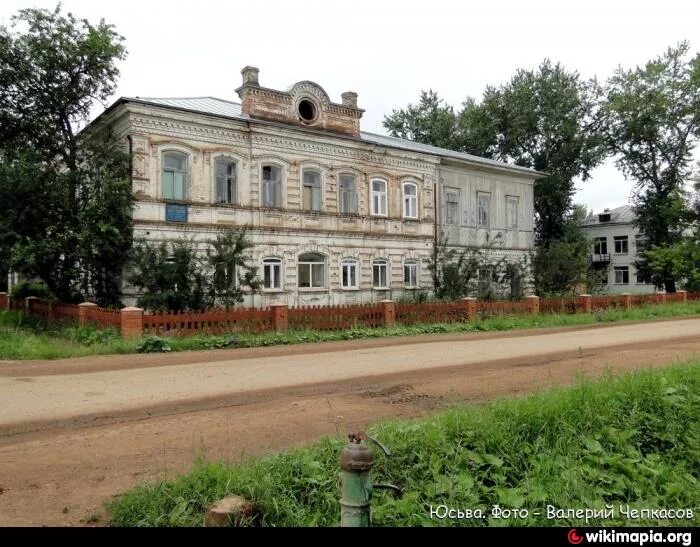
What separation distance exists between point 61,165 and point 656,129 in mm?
38324

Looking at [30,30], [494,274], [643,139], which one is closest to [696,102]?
[643,139]

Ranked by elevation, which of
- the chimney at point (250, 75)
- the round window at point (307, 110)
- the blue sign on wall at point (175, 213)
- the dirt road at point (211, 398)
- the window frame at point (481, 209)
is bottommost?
the dirt road at point (211, 398)

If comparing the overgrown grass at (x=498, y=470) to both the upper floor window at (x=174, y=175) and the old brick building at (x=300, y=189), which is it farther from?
the upper floor window at (x=174, y=175)

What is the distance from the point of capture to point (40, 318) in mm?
17875

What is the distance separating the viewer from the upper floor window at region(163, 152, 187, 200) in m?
18.8

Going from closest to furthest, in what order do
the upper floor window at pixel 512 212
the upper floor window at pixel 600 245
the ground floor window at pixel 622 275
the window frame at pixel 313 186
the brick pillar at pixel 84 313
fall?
the brick pillar at pixel 84 313
the window frame at pixel 313 186
the upper floor window at pixel 512 212
the ground floor window at pixel 622 275
the upper floor window at pixel 600 245

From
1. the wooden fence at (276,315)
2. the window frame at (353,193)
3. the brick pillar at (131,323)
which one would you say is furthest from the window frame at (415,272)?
the brick pillar at (131,323)

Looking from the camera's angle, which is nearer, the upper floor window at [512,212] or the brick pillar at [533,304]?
the brick pillar at [533,304]

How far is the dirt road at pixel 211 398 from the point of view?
14.7 feet

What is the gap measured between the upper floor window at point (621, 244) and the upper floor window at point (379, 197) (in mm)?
38557

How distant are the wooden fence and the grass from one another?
404mm

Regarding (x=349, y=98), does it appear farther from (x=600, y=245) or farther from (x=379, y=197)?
(x=600, y=245)

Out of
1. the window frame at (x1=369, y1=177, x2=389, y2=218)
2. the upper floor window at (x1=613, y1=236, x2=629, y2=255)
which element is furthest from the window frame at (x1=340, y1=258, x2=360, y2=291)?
the upper floor window at (x1=613, y1=236, x2=629, y2=255)

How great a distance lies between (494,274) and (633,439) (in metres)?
21.9
